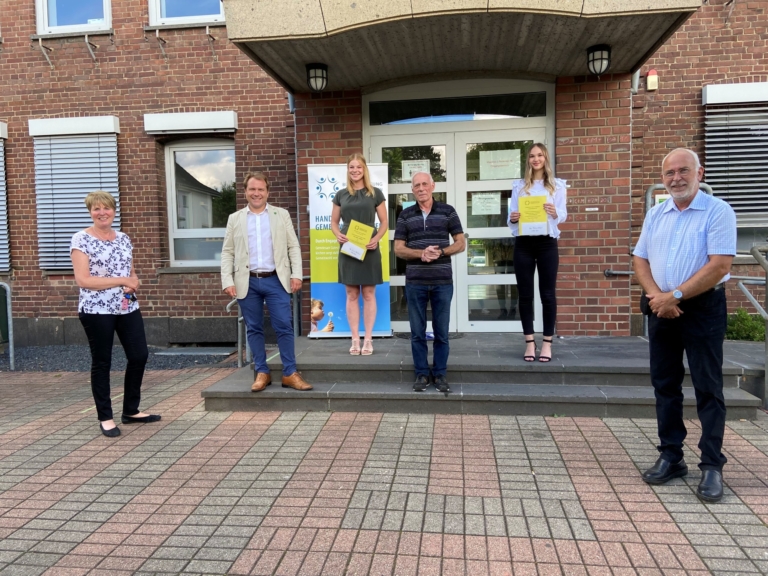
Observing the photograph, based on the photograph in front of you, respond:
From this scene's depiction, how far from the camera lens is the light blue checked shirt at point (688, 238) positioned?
2.96 m

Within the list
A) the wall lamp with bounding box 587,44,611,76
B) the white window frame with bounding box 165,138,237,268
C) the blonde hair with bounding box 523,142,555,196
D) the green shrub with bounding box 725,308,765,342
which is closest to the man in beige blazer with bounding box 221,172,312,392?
the blonde hair with bounding box 523,142,555,196

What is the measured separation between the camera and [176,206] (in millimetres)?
8727

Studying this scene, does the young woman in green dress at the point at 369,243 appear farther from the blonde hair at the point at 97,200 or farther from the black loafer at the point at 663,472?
the black loafer at the point at 663,472

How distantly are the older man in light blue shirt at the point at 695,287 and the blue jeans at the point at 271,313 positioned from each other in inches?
112

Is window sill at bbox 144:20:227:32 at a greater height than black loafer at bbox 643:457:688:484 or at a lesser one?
greater

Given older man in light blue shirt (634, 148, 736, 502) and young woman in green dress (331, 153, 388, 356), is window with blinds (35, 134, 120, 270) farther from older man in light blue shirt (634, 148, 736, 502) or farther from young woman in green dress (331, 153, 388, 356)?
older man in light blue shirt (634, 148, 736, 502)

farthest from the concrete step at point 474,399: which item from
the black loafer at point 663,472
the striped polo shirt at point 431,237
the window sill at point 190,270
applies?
the window sill at point 190,270

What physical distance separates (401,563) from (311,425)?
2.03m

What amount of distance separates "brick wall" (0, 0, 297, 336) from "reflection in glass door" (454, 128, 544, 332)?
2.77m

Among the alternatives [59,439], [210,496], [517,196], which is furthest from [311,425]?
[517,196]

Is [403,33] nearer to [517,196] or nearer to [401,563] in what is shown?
[517,196]

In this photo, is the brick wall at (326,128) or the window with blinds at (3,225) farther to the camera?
the window with blinds at (3,225)

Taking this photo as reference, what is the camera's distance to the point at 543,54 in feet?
18.4

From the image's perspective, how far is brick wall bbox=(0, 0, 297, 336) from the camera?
8.15 m
